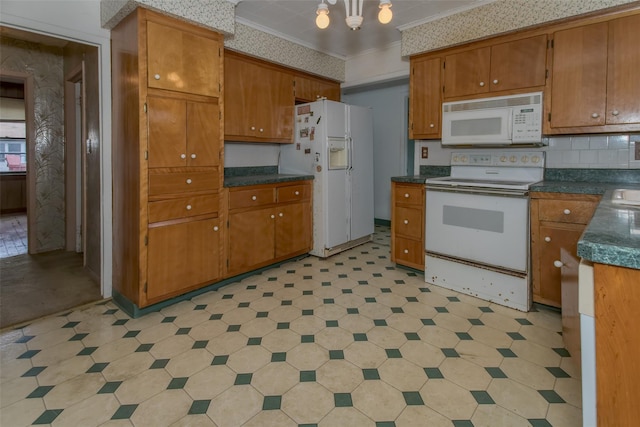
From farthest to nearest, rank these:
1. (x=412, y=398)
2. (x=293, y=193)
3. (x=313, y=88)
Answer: (x=313, y=88), (x=293, y=193), (x=412, y=398)

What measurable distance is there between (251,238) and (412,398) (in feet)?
7.37

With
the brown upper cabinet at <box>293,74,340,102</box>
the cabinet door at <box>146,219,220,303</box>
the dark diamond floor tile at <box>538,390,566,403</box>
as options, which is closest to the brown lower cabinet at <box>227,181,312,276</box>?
the cabinet door at <box>146,219,220,303</box>

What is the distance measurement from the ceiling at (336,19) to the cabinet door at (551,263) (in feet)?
7.26

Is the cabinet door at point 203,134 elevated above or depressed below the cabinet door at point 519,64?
below

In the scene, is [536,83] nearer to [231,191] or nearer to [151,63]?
[231,191]

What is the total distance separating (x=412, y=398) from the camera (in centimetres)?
175

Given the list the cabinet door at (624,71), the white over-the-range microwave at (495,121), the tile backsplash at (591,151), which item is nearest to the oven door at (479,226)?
the white over-the-range microwave at (495,121)

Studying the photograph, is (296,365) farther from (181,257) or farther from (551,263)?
(551,263)

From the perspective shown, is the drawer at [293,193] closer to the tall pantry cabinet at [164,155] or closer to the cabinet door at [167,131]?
the tall pantry cabinet at [164,155]

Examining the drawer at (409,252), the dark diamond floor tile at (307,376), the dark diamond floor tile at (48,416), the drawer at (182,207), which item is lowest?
the dark diamond floor tile at (48,416)

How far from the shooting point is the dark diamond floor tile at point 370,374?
192cm

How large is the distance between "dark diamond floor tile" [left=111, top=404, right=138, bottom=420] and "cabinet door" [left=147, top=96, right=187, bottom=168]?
167 centimetres

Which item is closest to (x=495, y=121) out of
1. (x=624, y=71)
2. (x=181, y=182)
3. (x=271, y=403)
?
(x=624, y=71)

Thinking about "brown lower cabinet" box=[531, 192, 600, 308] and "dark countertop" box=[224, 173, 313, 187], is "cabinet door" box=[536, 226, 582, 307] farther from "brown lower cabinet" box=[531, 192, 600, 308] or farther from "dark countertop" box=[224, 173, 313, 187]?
"dark countertop" box=[224, 173, 313, 187]
